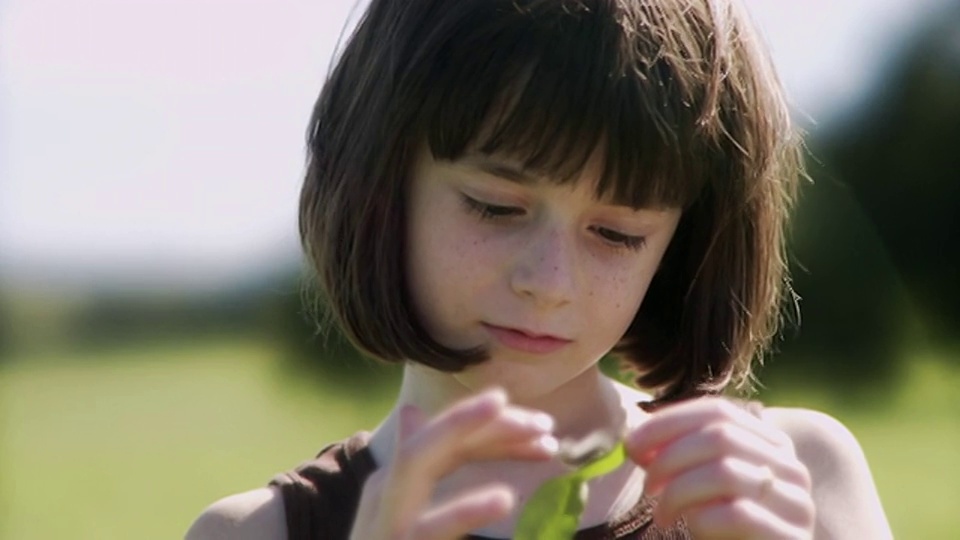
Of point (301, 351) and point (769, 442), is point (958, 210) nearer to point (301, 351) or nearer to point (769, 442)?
point (301, 351)

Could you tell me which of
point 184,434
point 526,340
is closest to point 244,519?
point 526,340

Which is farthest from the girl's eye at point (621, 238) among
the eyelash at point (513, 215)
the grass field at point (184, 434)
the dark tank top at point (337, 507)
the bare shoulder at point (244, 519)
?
the grass field at point (184, 434)

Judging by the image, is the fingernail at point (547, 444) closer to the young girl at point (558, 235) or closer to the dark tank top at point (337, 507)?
the young girl at point (558, 235)

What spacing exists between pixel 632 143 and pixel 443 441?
0.34 meters

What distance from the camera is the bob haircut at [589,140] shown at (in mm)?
951

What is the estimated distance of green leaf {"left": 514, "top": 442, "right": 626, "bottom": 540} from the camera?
29.8 inches

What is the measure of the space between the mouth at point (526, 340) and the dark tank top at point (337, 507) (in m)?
0.19

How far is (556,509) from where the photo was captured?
762 millimetres

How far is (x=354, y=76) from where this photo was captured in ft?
3.60

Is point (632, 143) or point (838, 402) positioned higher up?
point (632, 143)

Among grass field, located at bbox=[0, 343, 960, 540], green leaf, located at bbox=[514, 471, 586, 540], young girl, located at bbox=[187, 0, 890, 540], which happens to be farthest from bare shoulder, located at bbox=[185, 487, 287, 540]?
grass field, located at bbox=[0, 343, 960, 540]

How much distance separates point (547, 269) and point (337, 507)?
0.30 meters

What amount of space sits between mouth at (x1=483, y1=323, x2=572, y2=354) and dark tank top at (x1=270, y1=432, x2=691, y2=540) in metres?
0.19

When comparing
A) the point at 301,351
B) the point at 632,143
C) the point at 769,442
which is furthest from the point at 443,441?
the point at 301,351
